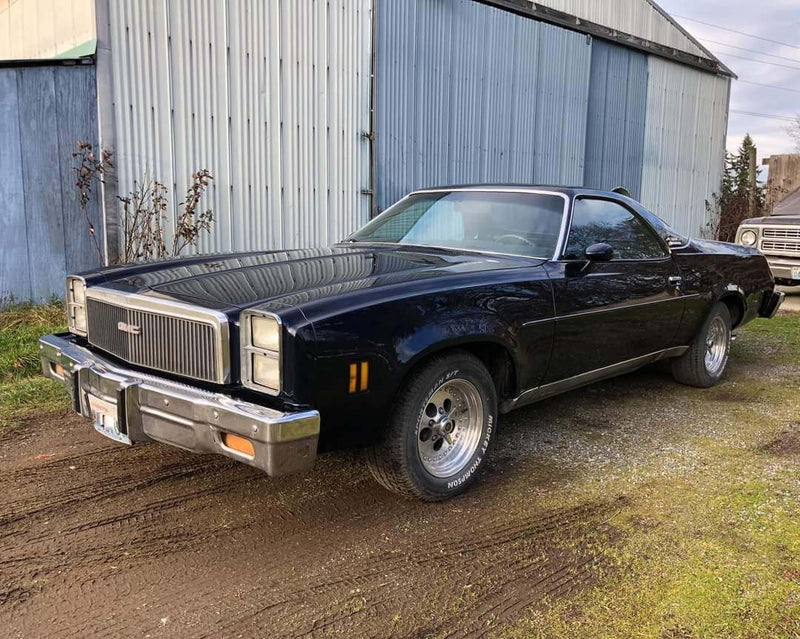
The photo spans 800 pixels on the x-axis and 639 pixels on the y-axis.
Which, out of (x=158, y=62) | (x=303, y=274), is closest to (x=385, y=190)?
(x=158, y=62)

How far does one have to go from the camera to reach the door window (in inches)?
164

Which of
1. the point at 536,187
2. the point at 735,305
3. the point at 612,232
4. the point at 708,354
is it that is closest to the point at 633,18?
the point at 735,305

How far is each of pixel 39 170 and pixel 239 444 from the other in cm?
586

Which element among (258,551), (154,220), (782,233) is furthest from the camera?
(782,233)

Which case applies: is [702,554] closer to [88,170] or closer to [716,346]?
[716,346]

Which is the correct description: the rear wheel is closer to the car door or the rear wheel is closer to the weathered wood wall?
the car door

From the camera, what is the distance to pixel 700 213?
16.0 metres

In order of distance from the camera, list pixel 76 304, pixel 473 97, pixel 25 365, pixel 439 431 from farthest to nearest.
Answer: pixel 473 97 → pixel 25 365 → pixel 76 304 → pixel 439 431

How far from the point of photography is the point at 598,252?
3.97 metres

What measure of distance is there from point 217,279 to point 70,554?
136 centimetres

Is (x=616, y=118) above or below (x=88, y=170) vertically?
above

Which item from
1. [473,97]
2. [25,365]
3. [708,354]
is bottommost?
[25,365]

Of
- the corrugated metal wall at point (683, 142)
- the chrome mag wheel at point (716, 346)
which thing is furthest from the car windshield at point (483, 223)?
the corrugated metal wall at point (683, 142)

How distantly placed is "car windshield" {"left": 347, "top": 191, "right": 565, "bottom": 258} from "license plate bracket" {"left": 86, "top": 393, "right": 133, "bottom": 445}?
214 centimetres
